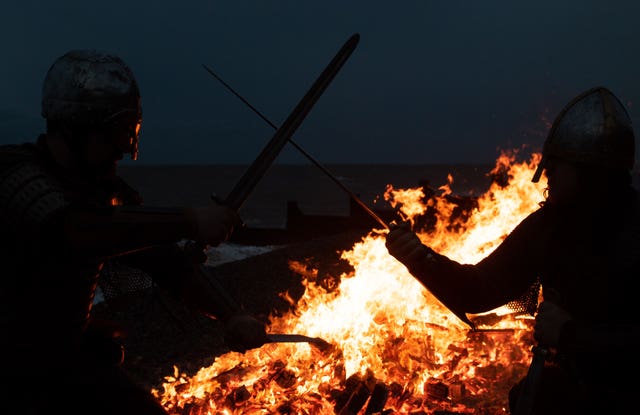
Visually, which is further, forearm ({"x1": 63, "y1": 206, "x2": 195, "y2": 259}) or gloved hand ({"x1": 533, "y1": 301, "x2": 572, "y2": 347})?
gloved hand ({"x1": 533, "y1": 301, "x2": 572, "y2": 347})

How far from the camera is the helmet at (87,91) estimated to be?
10.5 ft

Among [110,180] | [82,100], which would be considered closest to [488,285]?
[110,180]

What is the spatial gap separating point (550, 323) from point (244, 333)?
7.49 feet

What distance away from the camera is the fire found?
5.40m

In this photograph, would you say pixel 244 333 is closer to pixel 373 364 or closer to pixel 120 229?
pixel 120 229

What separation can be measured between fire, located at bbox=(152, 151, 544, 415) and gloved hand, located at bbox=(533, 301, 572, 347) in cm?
237

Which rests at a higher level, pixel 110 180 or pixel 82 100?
pixel 82 100

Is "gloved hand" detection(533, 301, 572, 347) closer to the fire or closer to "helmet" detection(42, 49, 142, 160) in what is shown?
the fire

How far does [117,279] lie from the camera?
12.2ft

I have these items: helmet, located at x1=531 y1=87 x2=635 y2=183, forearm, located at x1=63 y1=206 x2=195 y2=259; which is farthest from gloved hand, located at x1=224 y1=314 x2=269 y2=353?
helmet, located at x1=531 y1=87 x2=635 y2=183

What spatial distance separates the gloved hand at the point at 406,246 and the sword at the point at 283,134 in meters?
1.26

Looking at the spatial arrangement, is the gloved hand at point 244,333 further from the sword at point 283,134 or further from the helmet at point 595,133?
the helmet at point 595,133

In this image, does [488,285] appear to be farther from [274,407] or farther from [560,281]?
[274,407]

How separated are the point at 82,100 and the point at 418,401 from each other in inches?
183
